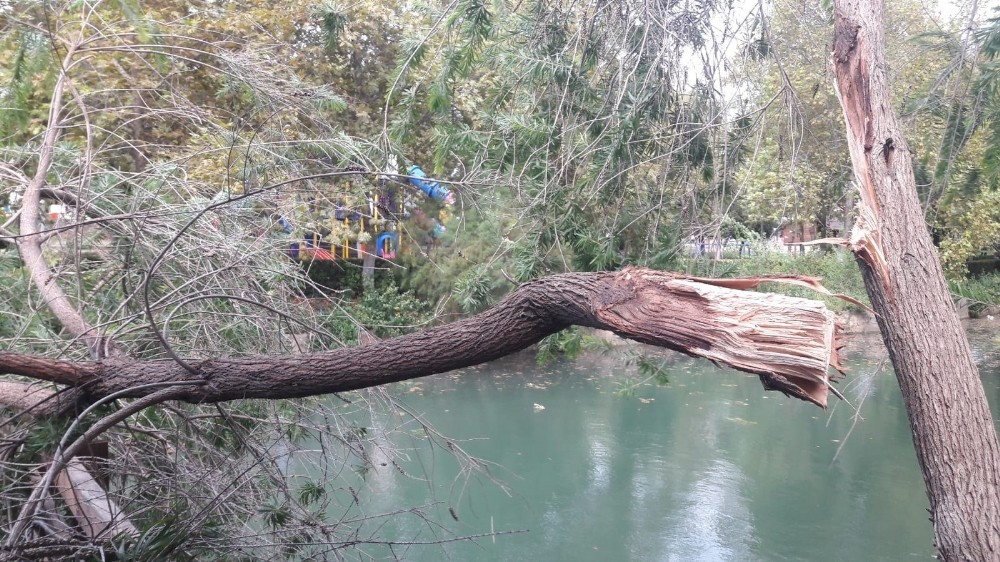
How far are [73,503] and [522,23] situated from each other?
125 inches

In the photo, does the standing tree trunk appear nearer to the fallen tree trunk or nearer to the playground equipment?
the fallen tree trunk

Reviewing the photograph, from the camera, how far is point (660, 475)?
6.84 m

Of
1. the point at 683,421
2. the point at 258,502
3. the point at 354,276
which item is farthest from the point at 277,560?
the point at 354,276

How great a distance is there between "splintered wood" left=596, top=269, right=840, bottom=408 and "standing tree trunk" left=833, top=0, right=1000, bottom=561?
0.73 m

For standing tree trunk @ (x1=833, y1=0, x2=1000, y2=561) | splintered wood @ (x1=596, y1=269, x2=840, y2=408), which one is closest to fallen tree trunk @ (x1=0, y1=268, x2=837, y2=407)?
splintered wood @ (x1=596, y1=269, x2=840, y2=408)

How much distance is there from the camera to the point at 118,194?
3410mm

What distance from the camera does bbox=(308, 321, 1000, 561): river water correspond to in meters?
5.51

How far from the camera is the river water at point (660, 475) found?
5.51 m

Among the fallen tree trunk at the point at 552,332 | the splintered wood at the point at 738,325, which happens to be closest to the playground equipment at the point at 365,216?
the fallen tree trunk at the point at 552,332

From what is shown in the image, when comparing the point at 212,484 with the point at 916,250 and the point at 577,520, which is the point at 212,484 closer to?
the point at 916,250

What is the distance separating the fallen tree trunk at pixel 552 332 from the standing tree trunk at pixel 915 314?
0.77 metres

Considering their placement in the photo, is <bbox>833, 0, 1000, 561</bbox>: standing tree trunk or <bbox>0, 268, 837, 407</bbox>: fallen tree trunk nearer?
<bbox>0, 268, 837, 407</bbox>: fallen tree trunk

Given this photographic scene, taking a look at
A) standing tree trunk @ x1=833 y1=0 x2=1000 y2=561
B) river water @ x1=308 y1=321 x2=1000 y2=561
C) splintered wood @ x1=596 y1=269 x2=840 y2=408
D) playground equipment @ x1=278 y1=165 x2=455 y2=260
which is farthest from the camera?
river water @ x1=308 y1=321 x2=1000 y2=561

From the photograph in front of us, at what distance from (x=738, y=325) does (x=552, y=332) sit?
0.57m
